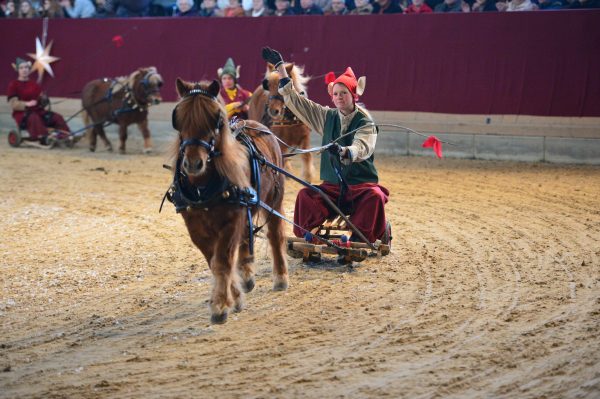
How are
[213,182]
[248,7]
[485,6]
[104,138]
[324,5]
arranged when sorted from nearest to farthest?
[213,182], [485,6], [324,5], [104,138], [248,7]

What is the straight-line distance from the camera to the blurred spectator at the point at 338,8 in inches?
648

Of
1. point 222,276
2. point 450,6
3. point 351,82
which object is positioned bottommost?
point 222,276

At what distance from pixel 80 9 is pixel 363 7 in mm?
7669

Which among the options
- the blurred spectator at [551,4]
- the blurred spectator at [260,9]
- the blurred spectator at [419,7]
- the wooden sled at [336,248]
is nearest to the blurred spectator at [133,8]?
the blurred spectator at [260,9]

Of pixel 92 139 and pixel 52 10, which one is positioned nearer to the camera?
pixel 92 139

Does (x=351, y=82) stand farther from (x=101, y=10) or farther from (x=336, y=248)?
(x=101, y=10)

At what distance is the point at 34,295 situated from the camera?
6.77 metres

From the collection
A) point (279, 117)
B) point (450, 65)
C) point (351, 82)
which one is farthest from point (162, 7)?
point (351, 82)

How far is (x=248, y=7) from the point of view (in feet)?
58.5

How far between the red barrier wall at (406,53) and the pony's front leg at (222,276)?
32.8 ft

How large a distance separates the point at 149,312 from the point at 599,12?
10.5 meters

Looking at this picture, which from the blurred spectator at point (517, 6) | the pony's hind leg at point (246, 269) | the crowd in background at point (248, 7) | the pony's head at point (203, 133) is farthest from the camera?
the crowd in background at point (248, 7)

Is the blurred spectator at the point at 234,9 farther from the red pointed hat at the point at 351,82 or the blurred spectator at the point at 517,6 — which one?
the red pointed hat at the point at 351,82

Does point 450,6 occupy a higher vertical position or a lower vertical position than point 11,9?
higher
